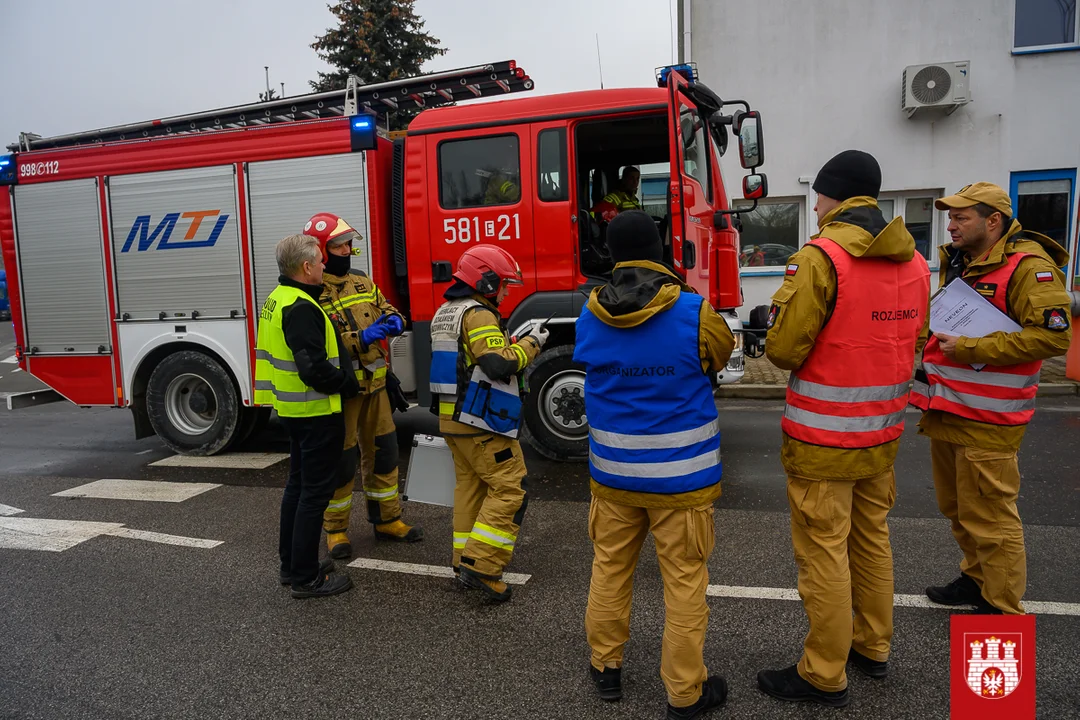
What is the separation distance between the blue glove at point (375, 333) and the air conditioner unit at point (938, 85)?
10.2 m

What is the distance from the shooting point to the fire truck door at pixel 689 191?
553cm

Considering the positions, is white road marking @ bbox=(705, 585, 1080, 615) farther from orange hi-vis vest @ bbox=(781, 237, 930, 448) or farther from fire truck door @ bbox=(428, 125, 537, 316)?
fire truck door @ bbox=(428, 125, 537, 316)

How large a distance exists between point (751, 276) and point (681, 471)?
10.5 m

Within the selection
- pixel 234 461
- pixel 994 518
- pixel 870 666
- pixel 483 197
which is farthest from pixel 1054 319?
pixel 234 461

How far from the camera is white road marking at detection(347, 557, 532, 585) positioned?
13.3ft

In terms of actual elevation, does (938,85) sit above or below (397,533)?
above

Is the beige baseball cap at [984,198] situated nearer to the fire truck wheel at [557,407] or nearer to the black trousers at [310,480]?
the black trousers at [310,480]

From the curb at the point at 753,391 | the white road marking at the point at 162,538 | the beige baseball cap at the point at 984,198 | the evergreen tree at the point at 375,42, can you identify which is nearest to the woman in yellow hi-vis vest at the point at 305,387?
the white road marking at the point at 162,538

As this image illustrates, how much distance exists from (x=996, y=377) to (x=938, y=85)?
9829 millimetres

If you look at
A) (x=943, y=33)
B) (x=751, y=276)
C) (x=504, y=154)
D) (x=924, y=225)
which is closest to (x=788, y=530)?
(x=504, y=154)

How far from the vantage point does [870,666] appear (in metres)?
2.94

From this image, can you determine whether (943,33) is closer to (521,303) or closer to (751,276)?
(751,276)

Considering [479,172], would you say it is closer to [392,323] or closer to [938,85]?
[392,323]

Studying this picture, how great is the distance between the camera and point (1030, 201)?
11.9 metres
